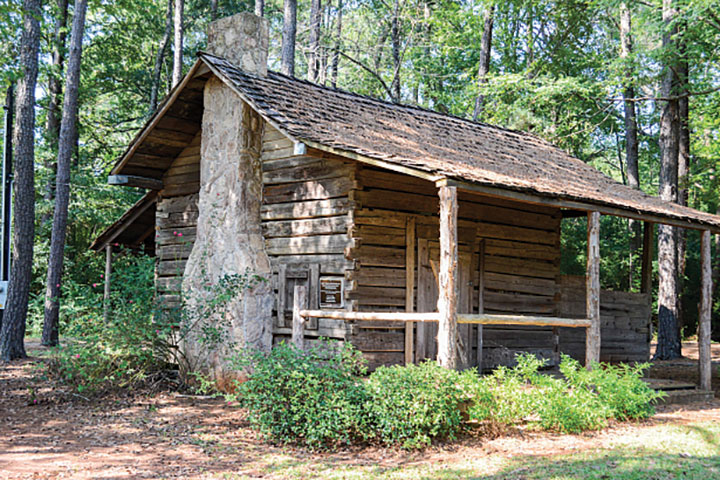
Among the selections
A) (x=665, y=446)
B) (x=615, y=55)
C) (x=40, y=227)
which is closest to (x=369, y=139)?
(x=665, y=446)

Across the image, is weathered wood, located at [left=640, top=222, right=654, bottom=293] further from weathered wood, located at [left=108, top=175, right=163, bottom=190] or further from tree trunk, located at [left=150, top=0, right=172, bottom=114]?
tree trunk, located at [left=150, top=0, right=172, bottom=114]

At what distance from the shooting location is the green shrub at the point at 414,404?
7.65 m

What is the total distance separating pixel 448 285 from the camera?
846cm

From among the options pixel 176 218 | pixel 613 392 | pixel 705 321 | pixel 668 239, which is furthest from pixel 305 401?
pixel 668 239

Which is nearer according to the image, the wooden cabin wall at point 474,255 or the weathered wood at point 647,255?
the wooden cabin wall at point 474,255

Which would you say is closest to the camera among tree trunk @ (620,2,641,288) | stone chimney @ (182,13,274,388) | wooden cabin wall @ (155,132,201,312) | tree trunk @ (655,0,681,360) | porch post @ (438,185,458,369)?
porch post @ (438,185,458,369)

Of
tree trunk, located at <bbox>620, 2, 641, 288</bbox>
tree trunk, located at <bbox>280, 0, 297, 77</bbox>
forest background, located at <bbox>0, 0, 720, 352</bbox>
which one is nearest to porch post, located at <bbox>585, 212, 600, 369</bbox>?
forest background, located at <bbox>0, 0, 720, 352</bbox>

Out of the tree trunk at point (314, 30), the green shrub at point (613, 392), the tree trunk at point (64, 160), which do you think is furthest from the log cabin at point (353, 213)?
the tree trunk at point (314, 30)

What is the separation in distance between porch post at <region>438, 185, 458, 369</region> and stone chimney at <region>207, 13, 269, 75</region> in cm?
528

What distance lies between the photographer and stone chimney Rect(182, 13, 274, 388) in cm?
1103

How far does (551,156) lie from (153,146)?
826 cm

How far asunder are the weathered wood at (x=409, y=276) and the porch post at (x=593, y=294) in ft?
8.75

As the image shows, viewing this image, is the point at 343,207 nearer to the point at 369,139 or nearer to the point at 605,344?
the point at 369,139

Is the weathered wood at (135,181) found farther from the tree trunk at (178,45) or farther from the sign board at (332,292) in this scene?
the tree trunk at (178,45)
